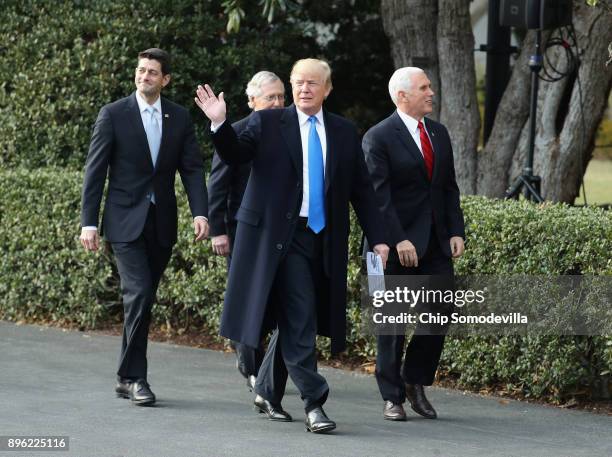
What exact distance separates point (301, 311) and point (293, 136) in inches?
35.3

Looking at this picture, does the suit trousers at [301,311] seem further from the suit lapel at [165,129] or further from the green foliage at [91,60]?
the green foliage at [91,60]

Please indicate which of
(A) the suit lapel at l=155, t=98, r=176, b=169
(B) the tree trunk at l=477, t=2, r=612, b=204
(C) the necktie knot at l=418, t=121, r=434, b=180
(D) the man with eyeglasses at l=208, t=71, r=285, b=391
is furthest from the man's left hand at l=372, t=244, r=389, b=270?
(B) the tree trunk at l=477, t=2, r=612, b=204

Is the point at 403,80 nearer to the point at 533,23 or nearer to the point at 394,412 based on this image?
the point at 394,412

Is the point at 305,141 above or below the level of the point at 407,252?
above

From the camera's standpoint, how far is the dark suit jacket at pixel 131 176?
24.3 ft

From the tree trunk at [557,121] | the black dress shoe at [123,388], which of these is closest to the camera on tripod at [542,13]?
the tree trunk at [557,121]

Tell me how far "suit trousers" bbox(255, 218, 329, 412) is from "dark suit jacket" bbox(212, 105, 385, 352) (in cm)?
6

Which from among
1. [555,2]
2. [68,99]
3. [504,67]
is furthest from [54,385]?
[504,67]

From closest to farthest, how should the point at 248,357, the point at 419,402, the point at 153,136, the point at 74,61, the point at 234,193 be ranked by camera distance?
the point at 419,402, the point at 153,136, the point at 234,193, the point at 248,357, the point at 74,61

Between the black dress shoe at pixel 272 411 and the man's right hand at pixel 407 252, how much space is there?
3.38ft

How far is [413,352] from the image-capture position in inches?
287

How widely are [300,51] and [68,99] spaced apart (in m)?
2.69

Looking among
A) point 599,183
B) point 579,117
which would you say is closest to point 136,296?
point 579,117

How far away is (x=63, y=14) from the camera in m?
11.8
